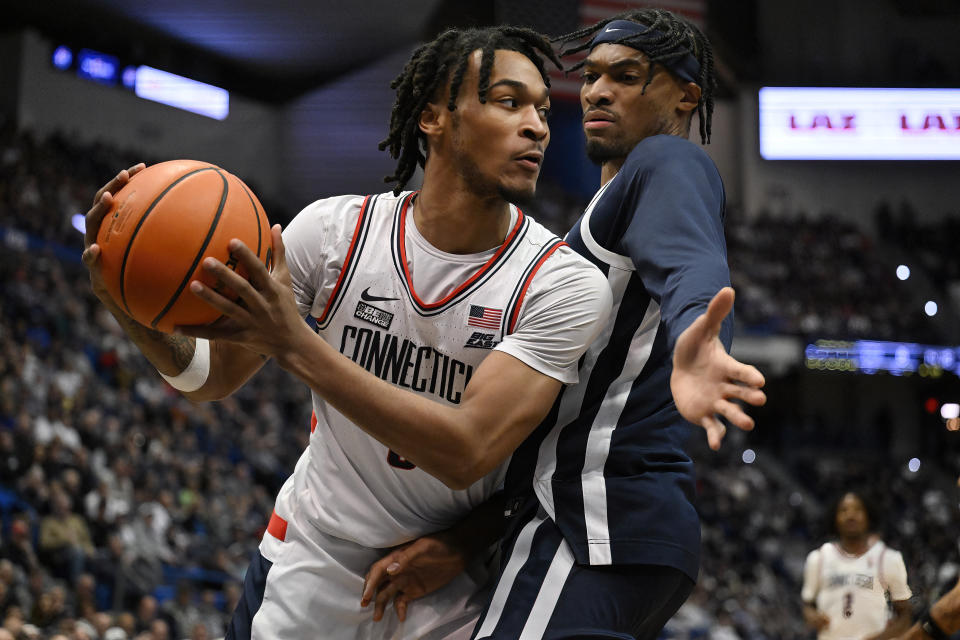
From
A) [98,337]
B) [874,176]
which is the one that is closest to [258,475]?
[98,337]

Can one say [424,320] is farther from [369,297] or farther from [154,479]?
[154,479]

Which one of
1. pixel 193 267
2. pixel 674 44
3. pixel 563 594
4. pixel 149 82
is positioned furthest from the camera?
pixel 149 82

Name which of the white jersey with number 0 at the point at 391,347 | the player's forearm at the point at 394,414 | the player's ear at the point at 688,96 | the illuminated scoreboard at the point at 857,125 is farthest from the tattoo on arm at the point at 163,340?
the illuminated scoreboard at the point at 857,125

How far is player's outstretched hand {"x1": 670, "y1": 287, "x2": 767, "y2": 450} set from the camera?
6.01ft

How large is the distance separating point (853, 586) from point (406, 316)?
4.96 metres

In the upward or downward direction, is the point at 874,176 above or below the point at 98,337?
above

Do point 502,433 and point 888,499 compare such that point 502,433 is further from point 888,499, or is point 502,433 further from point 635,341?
point 888,499

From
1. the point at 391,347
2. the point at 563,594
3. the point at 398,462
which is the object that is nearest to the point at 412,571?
the point at 398,462

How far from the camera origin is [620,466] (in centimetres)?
250

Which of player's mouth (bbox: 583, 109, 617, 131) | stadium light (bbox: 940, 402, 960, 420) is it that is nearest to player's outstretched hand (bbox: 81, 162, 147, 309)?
player's mouth (bbox: 583, 109, 617, 131)

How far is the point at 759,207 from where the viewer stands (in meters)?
27.7

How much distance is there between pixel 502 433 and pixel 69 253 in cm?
1383

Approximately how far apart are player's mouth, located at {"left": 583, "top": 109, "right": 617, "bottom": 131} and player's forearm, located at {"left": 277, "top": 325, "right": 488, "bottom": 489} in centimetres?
96

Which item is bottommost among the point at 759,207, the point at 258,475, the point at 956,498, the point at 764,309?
the point at 956,498
